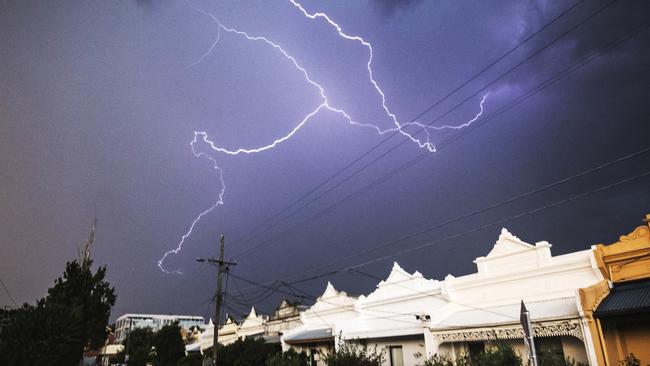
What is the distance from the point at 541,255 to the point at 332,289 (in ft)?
47.9

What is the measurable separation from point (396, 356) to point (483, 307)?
589 cm

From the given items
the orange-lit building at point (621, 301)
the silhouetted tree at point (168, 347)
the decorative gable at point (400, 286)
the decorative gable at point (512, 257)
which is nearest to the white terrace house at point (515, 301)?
the decorative gable at point (512, 257)

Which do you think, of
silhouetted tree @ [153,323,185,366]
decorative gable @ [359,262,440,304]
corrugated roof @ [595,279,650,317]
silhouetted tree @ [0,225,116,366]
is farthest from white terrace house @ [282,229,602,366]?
silhouetted tree @ [153,323,185,366]

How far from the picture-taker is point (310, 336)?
25.8 m

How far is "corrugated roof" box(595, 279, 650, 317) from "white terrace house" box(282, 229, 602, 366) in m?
0.74

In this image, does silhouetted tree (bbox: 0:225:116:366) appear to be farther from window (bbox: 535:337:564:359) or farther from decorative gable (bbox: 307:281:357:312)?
window (bbox: 535:337:564:359)

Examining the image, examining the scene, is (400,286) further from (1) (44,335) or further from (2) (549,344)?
(1) (44,335)

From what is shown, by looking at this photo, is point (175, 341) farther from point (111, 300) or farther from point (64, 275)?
point (64, 275)

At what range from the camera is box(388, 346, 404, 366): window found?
20.5m

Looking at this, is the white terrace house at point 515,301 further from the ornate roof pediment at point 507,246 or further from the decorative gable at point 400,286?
the decorative gable at point 400,286

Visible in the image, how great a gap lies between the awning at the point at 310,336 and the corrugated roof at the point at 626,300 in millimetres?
A: 14605

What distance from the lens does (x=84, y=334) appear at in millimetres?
24703

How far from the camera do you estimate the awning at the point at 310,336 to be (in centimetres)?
2448

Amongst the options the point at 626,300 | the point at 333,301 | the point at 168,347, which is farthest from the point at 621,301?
A: the point at 168,347
